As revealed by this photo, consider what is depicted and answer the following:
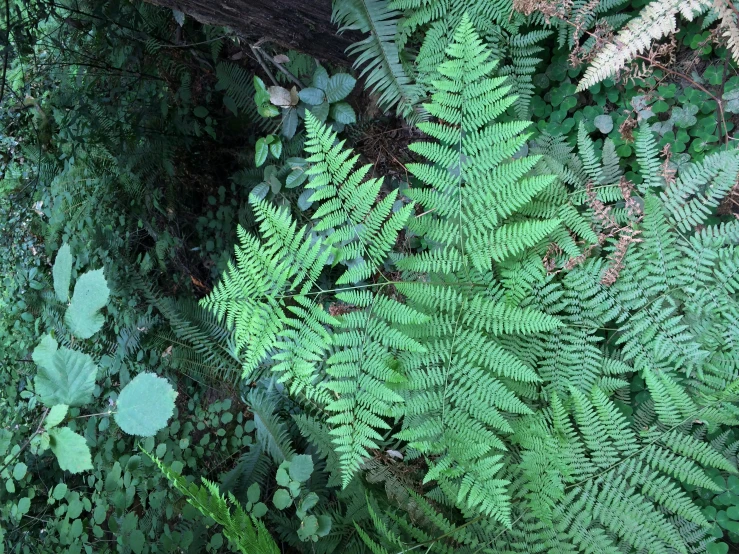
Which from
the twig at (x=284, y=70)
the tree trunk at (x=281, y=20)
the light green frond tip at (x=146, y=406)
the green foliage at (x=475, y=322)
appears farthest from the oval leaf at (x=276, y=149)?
the light green frond tip at (x=146, y=406)

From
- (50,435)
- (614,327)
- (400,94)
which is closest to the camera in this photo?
(50,435)

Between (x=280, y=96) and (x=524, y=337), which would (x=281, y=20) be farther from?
(x=524, y=337)

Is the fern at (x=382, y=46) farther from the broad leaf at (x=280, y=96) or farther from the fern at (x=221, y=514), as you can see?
the fern at (x=221, y=514)

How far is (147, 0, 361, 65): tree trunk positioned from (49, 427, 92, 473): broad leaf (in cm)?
208

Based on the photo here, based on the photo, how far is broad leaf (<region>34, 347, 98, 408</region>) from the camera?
183cm

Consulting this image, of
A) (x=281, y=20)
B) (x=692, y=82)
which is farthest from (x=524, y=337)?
(x=281, y=20)

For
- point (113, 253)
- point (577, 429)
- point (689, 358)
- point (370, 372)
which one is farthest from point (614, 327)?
point (113, 253)

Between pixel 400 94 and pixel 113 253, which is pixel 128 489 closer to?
pixel 113 253

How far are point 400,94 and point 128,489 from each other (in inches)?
113

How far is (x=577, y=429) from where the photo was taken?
7.73 feet

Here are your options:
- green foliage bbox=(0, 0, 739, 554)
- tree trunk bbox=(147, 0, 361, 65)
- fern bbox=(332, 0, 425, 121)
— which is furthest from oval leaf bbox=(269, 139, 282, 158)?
fern bbox=(332, 0, 425, 121)

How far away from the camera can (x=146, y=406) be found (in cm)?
185

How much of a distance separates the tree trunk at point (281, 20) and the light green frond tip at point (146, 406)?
1.90m

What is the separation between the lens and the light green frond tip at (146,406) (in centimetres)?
184
